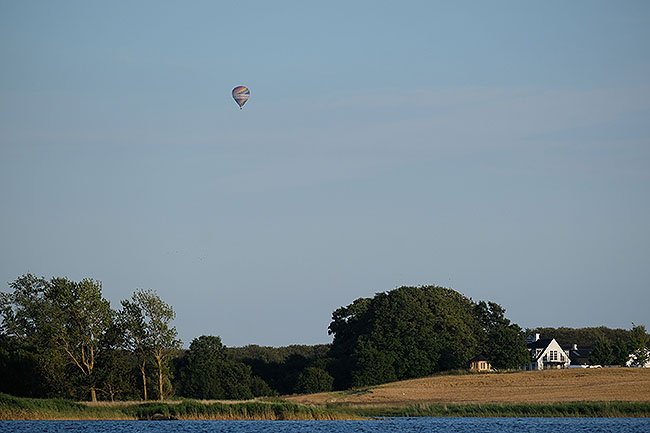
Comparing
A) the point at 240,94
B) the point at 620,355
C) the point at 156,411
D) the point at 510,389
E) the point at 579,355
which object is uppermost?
the point at 240,94

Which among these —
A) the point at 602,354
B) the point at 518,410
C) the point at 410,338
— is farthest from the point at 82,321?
the point at 602,354

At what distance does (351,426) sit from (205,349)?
2001 inches

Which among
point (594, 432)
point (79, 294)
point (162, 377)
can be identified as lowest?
point (594, 432)

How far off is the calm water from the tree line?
11.7m

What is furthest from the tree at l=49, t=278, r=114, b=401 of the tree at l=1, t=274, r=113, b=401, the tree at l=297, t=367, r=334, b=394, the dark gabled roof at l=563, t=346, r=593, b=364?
the dark gabled roof at l=563, t=346, r=593, b=364

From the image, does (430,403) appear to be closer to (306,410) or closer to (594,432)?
(306,410)

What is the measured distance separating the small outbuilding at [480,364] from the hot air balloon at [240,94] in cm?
3913

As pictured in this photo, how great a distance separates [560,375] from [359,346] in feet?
69.7

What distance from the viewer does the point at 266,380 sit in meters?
110

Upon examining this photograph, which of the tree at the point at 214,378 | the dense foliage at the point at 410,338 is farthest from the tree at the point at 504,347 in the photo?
the tree at the point at 214,378

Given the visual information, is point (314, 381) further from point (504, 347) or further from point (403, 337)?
point (504, 347)

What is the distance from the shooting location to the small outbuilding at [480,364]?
106625 millimetres

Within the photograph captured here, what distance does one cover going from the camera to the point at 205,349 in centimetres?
10931

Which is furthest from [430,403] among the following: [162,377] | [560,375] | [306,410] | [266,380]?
[266,380]
